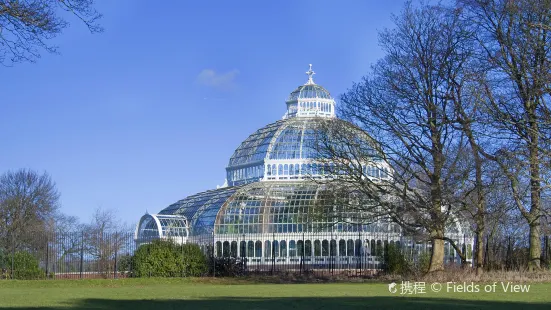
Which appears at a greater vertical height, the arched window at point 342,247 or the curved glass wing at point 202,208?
the curved glass wing at point 202,208

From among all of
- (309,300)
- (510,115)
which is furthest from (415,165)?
(309,300)

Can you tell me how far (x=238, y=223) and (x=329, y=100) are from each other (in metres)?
18.3

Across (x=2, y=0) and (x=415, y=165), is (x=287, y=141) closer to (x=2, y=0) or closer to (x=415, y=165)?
(x=415, y=165)

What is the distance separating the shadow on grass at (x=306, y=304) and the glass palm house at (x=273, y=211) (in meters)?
28.0

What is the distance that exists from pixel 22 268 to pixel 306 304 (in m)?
25.9

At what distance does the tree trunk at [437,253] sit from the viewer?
33.1 m

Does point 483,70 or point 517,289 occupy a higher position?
point 483,70

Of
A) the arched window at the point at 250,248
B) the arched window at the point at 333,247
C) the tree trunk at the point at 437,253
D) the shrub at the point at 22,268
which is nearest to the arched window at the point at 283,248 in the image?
the arched window at the point at 250,248

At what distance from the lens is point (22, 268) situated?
1545 inches

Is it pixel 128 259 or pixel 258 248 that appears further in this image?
pixel 258 248

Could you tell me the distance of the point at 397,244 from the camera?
4247 cm

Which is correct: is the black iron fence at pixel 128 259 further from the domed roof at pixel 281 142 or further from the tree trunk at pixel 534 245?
the domed roof at pixel 281 142

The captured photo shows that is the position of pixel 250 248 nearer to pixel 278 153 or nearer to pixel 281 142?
pixel 278 153

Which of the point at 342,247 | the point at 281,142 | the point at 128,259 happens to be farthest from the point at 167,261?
the point at 281,142
